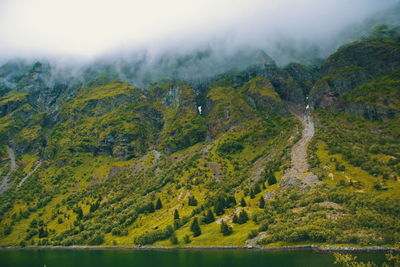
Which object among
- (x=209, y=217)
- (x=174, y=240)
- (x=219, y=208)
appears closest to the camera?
(x=174, y=240)

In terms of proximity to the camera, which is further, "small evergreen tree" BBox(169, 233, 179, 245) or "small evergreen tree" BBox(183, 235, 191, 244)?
"small evergreen tree" BBox(169, 233, 179, 245)

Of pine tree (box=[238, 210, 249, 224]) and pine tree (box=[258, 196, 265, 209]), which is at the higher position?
pine tree (box=[258, 196, 265, 209])

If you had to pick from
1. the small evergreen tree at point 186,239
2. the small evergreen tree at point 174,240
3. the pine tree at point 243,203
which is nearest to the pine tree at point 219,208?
the pine tree at point 243,203

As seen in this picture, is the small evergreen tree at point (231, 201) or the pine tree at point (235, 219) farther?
the small evergreen tree at point (231, 201)

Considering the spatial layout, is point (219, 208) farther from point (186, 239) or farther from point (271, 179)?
point (271, 179)

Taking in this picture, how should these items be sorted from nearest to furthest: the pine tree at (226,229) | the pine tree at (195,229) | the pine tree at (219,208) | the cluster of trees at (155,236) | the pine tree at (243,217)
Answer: the pine tree at (226,229) → the pine tree at (243,217) → the pine tree at (195,229) → the cluster of trees at (155,236) → the pine tree at (219,208)

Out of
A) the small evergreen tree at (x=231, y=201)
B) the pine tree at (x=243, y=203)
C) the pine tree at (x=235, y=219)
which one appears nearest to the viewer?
the pine tree at (x=235, y=219)

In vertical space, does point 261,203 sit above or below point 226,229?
above

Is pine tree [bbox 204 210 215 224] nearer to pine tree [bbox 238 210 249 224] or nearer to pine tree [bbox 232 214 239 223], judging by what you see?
pine tree [bbox 232 214 239 223]

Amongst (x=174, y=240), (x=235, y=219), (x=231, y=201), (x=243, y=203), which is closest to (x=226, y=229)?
(x=235, y=219)

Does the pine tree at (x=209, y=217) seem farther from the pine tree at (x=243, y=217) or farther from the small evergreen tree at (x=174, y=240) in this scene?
the small evergreen tree at (x=174, y=240)

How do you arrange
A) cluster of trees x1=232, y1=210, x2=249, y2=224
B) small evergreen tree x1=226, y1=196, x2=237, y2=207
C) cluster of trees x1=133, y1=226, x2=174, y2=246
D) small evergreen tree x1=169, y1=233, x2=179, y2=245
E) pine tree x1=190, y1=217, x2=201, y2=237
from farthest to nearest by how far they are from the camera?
small evergreen tree x1=226, y1=196, x2=237, y2=207, cluster of trees x1=133, y1=226, x2=174, y2=246, pine tree x1=190, y1=217, x2=201, y2=237, small evergreen tree x1=169, y1=233, x2=179, y2=245, cluster of trees x1=232, y1=210, x2=249, y2=224

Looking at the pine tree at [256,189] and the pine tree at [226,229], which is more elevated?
the pine tree at [256,189]

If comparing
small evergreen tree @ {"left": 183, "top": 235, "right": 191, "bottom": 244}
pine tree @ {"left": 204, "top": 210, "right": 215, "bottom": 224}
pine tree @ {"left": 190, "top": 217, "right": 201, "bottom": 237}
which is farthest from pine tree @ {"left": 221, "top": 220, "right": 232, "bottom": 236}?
small evergreen tree @ {"left": 183, "top": 235, "right": 191, "bottom": 244}
